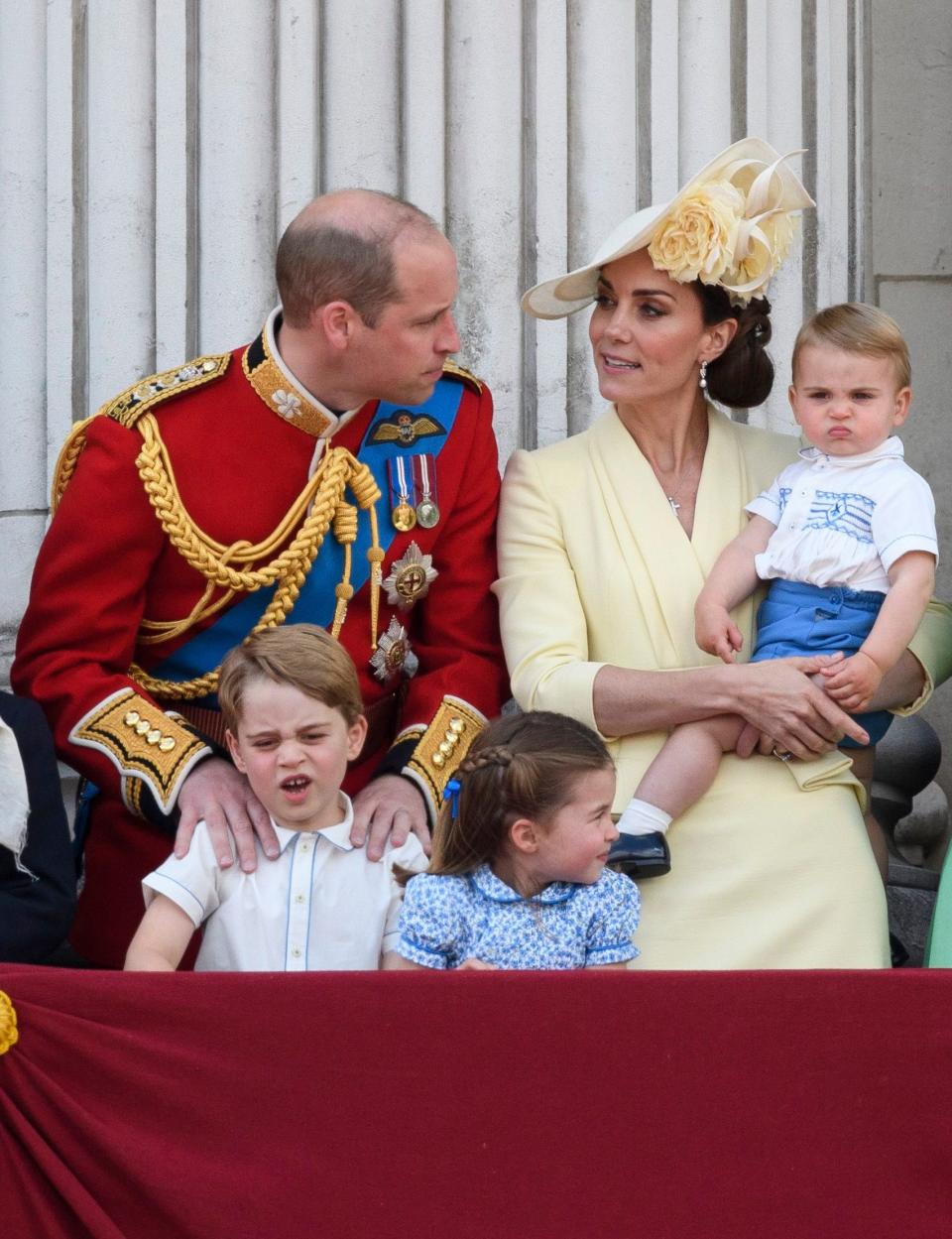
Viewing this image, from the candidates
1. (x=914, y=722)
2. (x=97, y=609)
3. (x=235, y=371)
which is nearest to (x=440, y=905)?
(x=97, y=609)

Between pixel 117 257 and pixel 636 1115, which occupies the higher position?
pixel 117 257

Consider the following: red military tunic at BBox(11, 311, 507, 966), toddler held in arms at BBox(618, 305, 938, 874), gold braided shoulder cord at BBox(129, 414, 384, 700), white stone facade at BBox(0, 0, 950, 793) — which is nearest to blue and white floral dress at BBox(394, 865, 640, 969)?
toddler held in arms at BBox(618, 305, 938, 874)

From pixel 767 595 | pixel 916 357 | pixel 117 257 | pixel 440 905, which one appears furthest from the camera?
pixel 916 357

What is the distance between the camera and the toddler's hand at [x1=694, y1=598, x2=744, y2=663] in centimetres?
336

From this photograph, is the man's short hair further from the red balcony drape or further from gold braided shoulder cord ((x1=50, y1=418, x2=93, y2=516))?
the red balcony drape

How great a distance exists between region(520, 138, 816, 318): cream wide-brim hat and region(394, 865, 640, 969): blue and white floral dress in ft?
3.73

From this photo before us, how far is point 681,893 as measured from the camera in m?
3.27

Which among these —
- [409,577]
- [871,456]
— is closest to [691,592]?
[871,456]

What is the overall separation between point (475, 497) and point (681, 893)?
32.2 inches

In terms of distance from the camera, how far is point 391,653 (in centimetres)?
360

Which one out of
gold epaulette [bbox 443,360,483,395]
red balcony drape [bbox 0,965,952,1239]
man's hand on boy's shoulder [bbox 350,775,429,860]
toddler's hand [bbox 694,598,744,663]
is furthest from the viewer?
gold epaulette [bbox 443,360,483,395]

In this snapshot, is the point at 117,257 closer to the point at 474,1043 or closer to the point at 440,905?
the point at 440,905

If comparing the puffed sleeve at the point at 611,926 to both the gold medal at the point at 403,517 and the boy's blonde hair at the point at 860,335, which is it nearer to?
the gold medal at the point at 403,517

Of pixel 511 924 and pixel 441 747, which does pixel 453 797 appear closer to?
pixel 511 924
